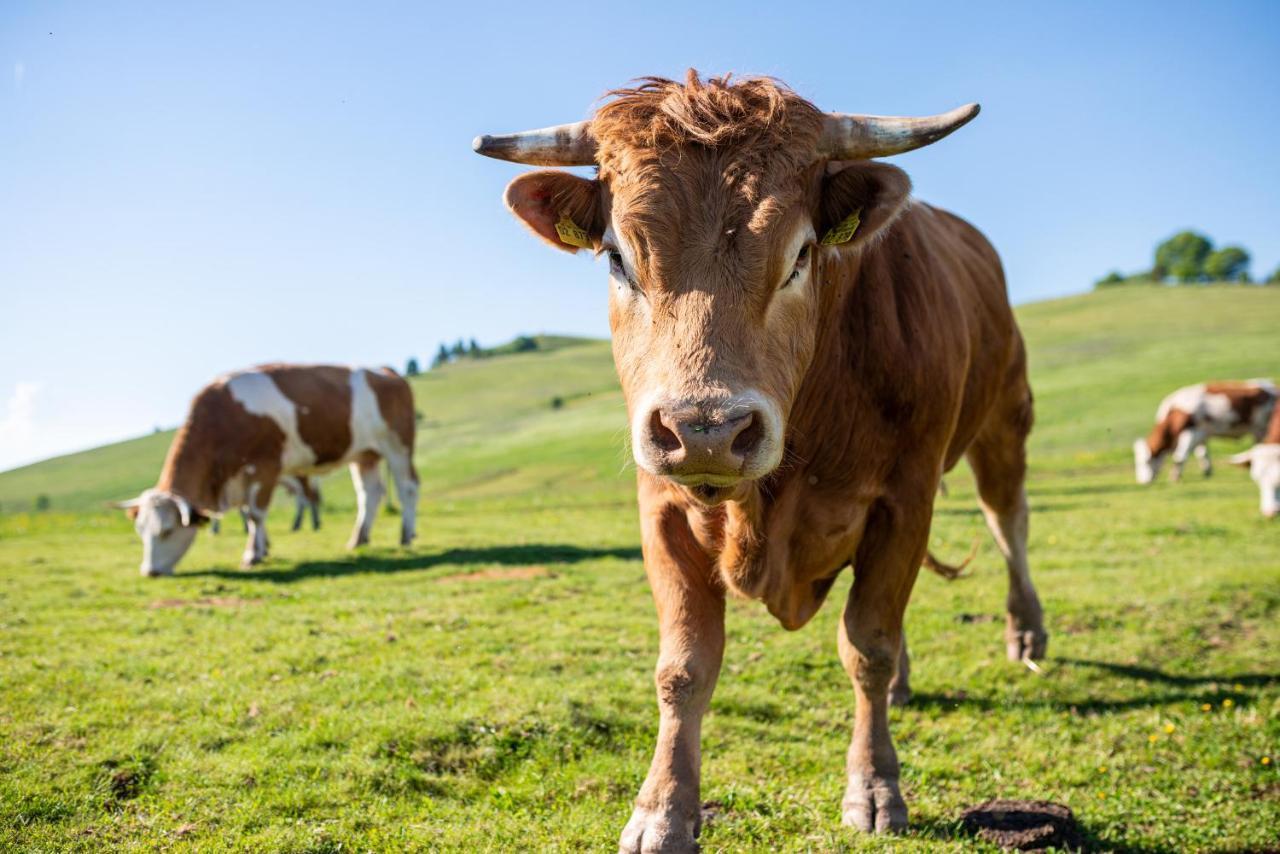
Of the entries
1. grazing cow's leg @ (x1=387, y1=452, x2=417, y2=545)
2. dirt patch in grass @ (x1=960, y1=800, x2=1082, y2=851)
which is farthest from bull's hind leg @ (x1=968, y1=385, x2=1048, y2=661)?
grazing cow's leg @ (x1=387, y1=452, x2=417, y2=545)

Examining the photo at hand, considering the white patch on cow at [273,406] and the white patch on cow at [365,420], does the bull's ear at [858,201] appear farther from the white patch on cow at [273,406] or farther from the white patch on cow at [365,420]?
the white patch on cow at [365,420]

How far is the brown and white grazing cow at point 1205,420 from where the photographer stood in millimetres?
27078

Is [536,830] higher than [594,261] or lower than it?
lower

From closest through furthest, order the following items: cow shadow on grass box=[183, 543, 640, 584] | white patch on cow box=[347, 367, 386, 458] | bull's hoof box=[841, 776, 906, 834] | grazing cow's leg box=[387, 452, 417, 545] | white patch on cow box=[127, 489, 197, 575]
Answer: bull's hoof box=[841, 776, 906, 834] → cow shadow on grass box=[183, 543, 640, 584] → white patch on cow box=[127, 489, 197, 575] → grazing cow's leg box=[387, 452, 417, 545] → white patch on cow box=[347, 367, 386, 458]

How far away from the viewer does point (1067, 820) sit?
14.9 feet

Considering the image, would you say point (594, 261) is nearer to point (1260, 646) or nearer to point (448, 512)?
point (1260, 646)

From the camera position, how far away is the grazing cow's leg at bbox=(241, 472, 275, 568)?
46.8 ft

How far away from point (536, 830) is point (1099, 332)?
232 feet

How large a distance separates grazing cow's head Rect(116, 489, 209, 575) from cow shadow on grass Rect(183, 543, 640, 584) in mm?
350

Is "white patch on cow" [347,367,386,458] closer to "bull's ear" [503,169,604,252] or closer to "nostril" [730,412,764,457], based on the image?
"bull's ear" [503,169,604,252]

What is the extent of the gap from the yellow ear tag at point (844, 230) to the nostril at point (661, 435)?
1277mm

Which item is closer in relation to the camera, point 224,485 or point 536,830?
point 536,830

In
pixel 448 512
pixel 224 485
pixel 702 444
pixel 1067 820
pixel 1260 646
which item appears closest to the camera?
pixel 702 444

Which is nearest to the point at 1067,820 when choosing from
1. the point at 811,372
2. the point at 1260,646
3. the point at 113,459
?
the point at 811,372
